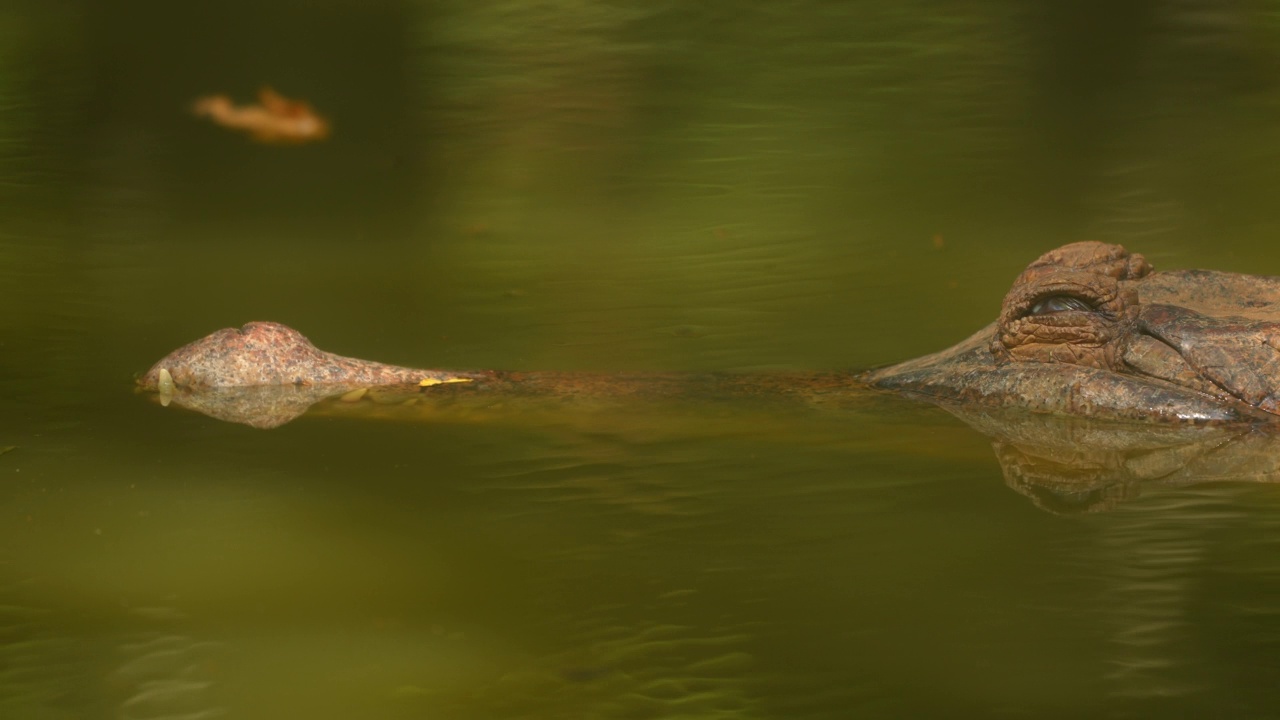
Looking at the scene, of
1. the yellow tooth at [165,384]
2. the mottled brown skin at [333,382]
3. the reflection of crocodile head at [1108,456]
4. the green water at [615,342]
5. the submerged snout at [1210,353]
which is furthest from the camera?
the yellow tooth at [165,384]

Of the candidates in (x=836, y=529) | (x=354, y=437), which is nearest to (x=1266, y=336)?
(x=836, y=529)

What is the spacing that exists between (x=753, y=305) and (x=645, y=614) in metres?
4.60

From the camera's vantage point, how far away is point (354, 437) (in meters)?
6.12

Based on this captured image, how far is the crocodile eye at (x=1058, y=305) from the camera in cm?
607

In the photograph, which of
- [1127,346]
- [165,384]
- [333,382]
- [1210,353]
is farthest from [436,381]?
[1210,353]

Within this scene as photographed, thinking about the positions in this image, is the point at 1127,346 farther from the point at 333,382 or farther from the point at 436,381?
the point at 333,382

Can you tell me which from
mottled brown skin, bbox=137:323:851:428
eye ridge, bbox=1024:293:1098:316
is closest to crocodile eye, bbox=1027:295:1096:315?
eye ridge, bbox=1024:293:1098:316

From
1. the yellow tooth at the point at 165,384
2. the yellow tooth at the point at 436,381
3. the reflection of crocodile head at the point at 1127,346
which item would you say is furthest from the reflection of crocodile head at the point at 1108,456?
the yellow tooth at the point at 165,384

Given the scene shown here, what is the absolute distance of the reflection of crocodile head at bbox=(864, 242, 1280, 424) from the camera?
5770 mm

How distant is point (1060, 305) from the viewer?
6109 mm

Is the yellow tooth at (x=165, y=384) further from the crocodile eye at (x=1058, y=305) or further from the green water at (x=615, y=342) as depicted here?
the crocodile eye at (x=1058, y=305)

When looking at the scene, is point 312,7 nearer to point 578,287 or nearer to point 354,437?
point 578,287

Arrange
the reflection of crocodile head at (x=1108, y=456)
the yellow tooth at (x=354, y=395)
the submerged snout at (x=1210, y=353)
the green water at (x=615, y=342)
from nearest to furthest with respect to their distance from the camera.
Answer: the green water at (x=615, y=342) < the reflection of crocodile head at (x=1108, y=456) < the submerged snout at (x=1210, y=353) < the yellow tooth at (x=354, y=395)

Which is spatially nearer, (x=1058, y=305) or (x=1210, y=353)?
(x=1210, y=353)
